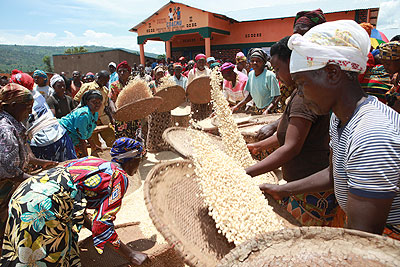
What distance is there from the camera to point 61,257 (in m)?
1.66

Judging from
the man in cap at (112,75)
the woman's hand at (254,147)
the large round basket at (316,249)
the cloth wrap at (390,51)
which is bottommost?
the woman's hand at (254,147)

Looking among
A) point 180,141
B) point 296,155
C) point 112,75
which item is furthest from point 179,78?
point 296,155

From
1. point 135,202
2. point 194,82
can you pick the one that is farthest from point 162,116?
point 135,202

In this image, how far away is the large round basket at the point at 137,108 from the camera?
3.68 meters

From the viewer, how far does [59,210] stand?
1.59m

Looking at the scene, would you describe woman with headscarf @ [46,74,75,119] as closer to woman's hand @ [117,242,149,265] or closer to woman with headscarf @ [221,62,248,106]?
woman with headscarf @ [221,62,248,106]

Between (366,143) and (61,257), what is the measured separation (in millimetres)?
1775

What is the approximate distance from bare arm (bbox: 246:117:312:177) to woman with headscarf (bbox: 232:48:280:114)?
210 cm

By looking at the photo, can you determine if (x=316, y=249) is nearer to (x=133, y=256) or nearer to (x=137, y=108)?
(x=133, y=256)

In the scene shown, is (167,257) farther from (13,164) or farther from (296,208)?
(13,164)

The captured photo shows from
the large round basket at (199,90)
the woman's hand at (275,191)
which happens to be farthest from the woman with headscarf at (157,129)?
the woman's hand at (275,191)

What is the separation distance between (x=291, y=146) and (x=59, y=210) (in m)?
1.41

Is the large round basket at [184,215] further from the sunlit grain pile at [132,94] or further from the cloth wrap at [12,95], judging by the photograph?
the sunlit grain pile at [132,94]

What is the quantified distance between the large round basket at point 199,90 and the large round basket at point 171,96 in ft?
0.48
